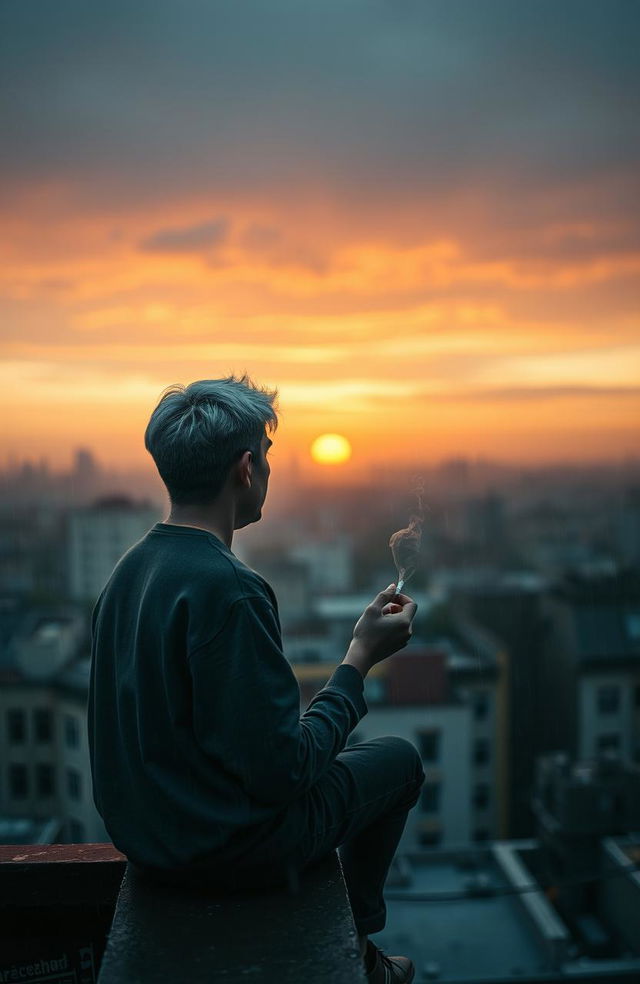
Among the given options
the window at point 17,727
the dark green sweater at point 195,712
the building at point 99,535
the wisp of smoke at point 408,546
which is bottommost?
the window at point 17,727

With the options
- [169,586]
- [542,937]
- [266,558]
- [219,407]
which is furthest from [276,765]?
[266,558]

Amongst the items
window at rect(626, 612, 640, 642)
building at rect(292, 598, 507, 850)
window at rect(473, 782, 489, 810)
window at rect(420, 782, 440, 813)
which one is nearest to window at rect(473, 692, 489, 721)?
building at rect(292, 598, 507, 850)

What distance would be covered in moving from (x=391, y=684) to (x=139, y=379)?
267 inches

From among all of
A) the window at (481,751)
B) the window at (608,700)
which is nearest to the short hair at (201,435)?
the window at (481,751)

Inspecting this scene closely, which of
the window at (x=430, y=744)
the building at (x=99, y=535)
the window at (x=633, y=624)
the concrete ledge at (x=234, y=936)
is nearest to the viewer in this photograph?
the concrete ledge at (x=234, y=936)

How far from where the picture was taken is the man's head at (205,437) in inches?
42.9

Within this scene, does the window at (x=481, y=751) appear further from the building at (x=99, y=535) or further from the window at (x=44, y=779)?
the building at (x=99, y=535)

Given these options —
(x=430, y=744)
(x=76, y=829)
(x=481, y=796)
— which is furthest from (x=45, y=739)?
(x=481, y=796)

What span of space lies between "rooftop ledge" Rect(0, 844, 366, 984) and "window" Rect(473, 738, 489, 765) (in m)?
13.9

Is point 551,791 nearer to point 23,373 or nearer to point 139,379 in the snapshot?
point 139,379

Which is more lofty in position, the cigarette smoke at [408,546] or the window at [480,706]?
the cigarette smoke at [408,546]

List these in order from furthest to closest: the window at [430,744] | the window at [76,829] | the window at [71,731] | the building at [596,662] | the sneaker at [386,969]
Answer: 1. the building at [596,662]
2. the window at [430,744]
3. the window at [76,829]
4. the window at [71,731]
5. the sneaker at [386,969]

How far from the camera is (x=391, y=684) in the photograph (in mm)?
13672

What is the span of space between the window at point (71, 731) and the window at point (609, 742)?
356 inches
